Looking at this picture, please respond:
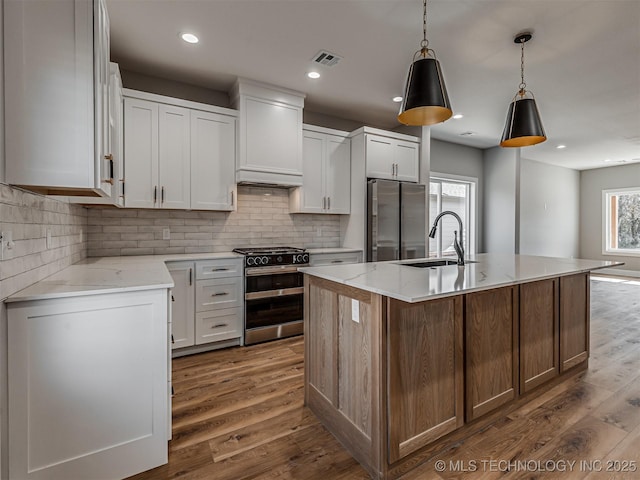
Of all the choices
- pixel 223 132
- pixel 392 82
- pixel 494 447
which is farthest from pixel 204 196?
pixel 494 447

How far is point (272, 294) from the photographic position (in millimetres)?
3488

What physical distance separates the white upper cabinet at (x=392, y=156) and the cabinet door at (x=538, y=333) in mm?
2414

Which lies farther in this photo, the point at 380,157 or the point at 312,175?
the point at 380,157

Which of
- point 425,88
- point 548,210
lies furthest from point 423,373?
point 548,210

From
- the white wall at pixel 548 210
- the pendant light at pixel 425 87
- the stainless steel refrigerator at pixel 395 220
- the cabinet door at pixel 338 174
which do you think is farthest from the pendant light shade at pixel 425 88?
the white wall at pixel 548 210

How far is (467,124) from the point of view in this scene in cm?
496

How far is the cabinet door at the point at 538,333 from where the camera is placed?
2178 mm

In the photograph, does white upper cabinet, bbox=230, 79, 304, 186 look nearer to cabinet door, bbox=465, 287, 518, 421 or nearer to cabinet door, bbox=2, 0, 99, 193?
cabinet door, bbox=2, 0, 99, 193

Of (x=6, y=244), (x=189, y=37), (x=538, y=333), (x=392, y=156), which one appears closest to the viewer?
(x=6, y=244)

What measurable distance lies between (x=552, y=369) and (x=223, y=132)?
3.66 m

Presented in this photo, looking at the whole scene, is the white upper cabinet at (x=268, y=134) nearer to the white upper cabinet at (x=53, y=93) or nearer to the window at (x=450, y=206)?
the white upper cabinet at (x=53, y=93)

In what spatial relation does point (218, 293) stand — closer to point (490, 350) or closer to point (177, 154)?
point (177, 154)

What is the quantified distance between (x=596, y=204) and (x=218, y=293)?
10014 mm

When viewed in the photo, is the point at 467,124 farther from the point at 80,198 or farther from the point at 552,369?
the point at 80,198
